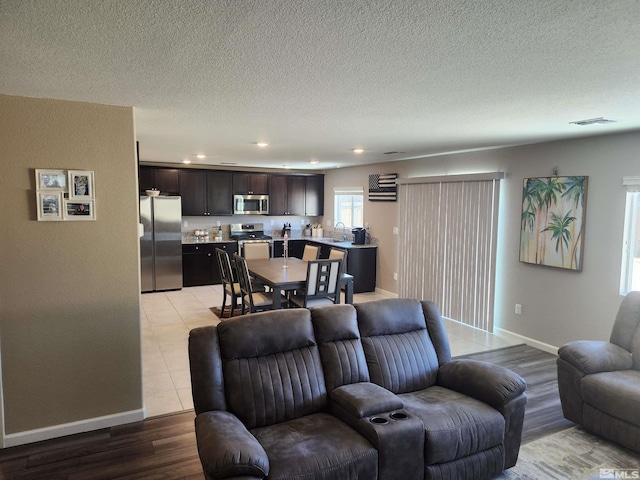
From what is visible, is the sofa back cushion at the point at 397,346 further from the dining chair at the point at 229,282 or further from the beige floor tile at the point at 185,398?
the dining chair at the point at 229,282

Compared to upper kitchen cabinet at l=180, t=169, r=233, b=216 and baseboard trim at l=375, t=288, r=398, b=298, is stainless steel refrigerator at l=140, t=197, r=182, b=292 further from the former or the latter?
baseboard trim at l=375, t=288, r=398, b=298

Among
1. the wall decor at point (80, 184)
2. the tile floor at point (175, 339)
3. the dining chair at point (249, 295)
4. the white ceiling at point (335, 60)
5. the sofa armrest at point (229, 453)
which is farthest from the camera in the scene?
the dining chair at point (249, 295)

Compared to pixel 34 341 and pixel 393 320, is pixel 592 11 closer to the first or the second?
pixel 393 320

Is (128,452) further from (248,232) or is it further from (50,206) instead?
(248,232)

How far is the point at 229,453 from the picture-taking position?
192 cm

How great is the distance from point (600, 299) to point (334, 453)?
3.50 m

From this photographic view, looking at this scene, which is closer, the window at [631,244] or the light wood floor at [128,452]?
the light wood floor at [128,452]

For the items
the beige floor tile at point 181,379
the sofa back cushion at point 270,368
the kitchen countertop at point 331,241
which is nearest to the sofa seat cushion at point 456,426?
the sofa back cushion at point 270,368

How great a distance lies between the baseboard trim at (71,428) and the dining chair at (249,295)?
2106 millimetres

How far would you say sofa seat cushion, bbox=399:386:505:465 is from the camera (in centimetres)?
239

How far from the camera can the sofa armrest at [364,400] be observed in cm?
242

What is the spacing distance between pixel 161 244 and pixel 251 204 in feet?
6.76

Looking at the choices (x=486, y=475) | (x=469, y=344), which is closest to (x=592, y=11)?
(x=486, y=475)

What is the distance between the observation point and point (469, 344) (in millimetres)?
5105
